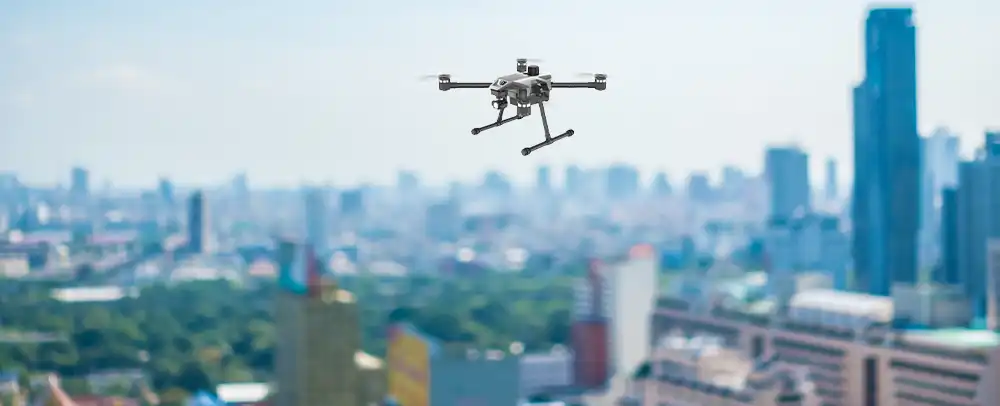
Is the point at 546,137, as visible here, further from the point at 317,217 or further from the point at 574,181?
the point at 574,181

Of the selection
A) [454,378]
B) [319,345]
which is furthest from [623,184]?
[319,345]

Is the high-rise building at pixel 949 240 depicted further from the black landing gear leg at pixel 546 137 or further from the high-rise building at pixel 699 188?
the black landing gear leg at pixel 546 137

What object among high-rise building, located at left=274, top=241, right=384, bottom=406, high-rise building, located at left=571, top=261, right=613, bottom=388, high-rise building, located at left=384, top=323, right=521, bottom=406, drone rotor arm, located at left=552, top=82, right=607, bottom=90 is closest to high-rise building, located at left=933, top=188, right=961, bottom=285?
high-rise building, located at left=571, top=261, right=613, bottom=388

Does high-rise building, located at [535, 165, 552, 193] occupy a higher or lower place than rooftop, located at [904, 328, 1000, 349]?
higher

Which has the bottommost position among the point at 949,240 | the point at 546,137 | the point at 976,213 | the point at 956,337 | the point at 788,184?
the point at 956,337

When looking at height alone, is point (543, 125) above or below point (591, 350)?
above

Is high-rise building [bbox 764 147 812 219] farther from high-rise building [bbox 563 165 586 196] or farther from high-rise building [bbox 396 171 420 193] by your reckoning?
high-rise building [bbox 396 171 420 193]

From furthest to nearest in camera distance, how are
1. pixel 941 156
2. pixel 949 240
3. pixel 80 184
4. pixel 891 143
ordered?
pixel 80 184 < pixel 941 156 < pixel 891 143 < pixel 949 240
